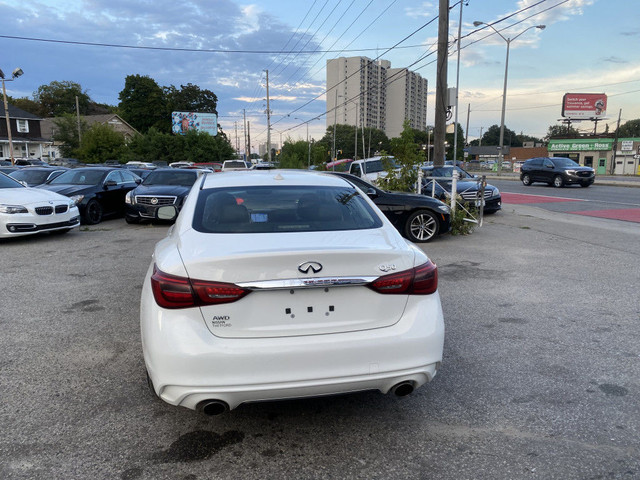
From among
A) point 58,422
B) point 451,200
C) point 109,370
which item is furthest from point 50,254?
point 451,200

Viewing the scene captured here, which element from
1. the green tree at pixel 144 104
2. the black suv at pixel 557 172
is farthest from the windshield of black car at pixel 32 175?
the green tree at pixel 144 104

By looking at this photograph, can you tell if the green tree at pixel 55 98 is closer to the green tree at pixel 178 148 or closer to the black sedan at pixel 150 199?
the green tree at pixel 178 148

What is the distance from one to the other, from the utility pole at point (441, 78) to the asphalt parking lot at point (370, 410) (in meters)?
9.79

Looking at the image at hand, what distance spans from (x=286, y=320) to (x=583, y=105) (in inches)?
3449

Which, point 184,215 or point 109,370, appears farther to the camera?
Answer: point 109,370

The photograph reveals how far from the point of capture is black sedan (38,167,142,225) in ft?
40.6

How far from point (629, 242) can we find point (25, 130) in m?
68.2

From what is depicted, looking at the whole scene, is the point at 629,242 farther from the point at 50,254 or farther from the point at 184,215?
the point at 50,254

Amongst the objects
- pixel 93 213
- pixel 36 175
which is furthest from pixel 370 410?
pixel 36 175

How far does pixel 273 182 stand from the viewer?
391cm

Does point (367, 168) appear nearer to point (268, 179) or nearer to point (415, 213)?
point (415, 213)

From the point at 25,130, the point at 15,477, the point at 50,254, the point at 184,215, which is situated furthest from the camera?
the point at 25,130

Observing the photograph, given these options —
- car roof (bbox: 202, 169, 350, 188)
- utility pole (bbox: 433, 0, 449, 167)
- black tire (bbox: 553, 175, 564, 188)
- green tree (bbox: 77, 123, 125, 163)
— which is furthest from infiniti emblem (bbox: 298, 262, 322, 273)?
green tree (bbox: 77, 123, 125, 163)

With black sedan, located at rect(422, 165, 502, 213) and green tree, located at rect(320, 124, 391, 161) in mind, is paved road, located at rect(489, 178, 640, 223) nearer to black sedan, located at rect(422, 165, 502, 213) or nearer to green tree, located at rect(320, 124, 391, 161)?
black sedan, located at rect(422, 165, 502, 213)
